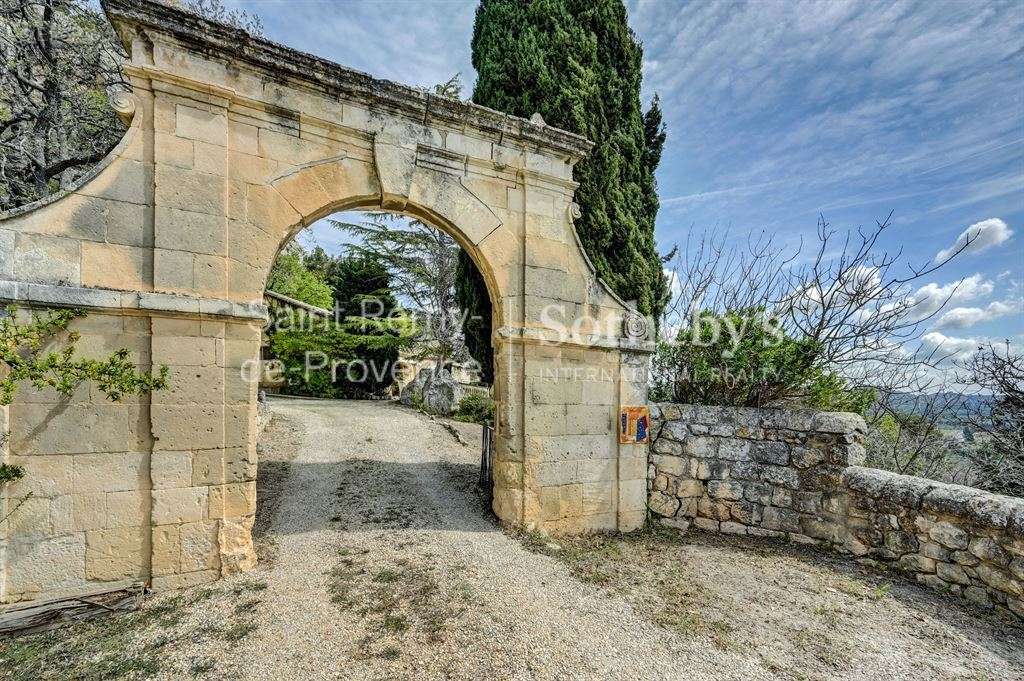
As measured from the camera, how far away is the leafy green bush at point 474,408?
11.3m

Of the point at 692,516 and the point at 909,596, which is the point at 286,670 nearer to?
the point at 692,516

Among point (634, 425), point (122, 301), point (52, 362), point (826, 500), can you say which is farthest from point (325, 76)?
point (826, 500)

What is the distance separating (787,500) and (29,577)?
6.58m

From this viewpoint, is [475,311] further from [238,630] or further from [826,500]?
[826,500]

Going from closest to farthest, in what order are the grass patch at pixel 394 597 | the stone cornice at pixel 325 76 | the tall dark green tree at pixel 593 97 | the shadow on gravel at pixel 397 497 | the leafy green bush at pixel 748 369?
the grass patch at pixel 394 597 < the stone cornice at pixel 325 76 < the shadow on gravel at pixel 397 497 < the leafy green bush at pixel 748 369 < the tall dark green tree at pixel 593 97

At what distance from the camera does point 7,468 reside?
2.83m

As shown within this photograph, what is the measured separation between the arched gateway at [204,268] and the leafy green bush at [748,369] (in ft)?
6.53

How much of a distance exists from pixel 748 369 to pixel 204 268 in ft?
18.8

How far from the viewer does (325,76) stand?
3811 millimetres

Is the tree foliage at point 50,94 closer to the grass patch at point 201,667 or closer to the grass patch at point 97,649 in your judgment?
the grass patch at point 97,649

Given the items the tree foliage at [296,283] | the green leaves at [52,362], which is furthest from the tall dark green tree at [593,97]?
the tree foliage at [296,283]

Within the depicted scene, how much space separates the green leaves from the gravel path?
1.87 metres

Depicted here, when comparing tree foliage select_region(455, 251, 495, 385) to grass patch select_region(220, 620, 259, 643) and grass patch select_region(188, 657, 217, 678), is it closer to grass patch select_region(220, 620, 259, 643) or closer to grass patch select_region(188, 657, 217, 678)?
grass patch select_region(220, 620, 259, 643)

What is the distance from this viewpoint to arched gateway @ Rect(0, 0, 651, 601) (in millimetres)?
3008
